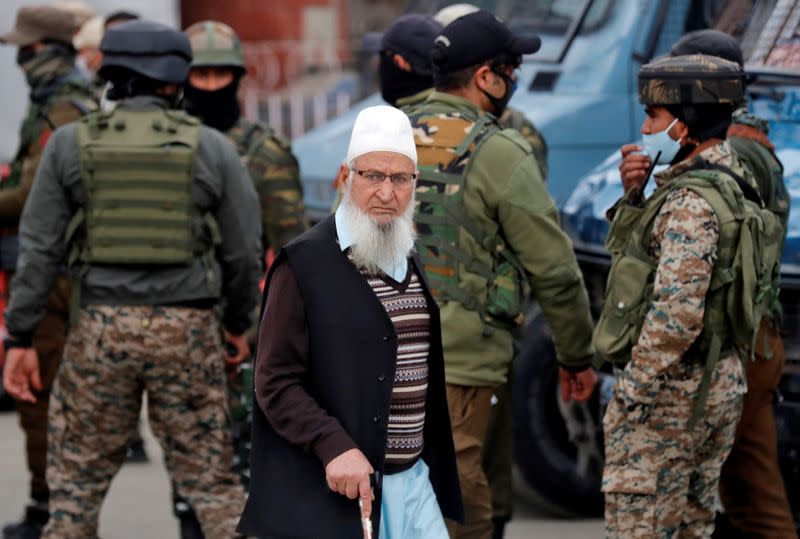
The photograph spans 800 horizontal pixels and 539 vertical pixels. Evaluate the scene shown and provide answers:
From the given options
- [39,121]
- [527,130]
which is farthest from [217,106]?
[527,130]

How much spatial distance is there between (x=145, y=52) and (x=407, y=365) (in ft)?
6.25

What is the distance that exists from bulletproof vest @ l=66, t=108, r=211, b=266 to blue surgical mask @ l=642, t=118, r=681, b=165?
147 centimetres

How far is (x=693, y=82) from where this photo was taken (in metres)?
4.76

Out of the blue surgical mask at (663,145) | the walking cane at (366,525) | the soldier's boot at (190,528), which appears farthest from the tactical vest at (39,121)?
the walking cane at (366,525)

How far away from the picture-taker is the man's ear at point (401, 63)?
6.08 m

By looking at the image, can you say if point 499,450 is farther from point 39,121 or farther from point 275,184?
point 39,121

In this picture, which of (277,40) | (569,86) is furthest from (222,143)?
(277,40)

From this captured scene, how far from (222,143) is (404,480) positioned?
1815 millimetres

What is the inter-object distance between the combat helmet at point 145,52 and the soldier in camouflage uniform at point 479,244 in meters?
0.84

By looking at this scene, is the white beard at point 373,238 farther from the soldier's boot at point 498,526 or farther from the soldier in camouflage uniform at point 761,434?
the soldier's boot at point 498,526

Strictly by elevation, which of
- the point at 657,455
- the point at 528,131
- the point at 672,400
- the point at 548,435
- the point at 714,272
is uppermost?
the point at 714,272

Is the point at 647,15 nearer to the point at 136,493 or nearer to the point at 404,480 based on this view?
the point at 136,493

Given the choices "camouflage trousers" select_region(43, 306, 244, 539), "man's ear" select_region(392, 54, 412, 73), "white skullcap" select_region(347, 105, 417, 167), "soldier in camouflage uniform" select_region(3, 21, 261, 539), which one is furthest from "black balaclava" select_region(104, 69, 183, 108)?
"white skullcap" select_region(347, 105, 417, 167)

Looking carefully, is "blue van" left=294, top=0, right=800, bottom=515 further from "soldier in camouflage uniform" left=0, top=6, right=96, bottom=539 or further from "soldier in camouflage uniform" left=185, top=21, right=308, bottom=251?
"soldier in camouflage uniform" left=0, top=6, right=96, bottom=539
